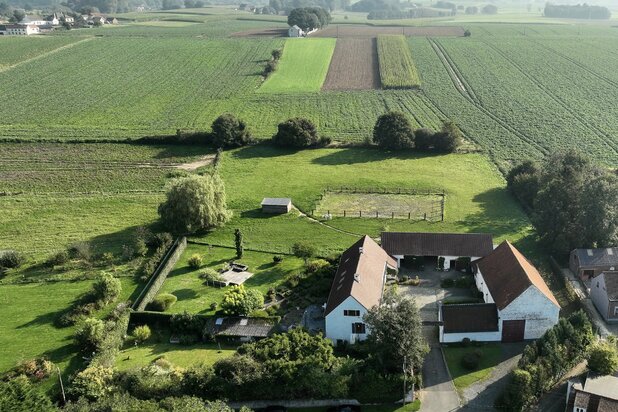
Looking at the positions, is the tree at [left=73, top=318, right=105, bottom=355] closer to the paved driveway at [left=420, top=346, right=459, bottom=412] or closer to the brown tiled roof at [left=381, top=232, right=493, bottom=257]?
the paved driveway at [left=420, top=346, right=459, bottom=412]

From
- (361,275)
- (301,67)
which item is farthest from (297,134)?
(301,67)

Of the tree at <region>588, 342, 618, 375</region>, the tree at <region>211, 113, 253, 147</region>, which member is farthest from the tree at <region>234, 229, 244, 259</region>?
the tree at <region>211, 113, 253, 147</region>

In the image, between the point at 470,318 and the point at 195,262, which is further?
the point at 195,262

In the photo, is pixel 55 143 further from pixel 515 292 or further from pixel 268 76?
pixel 515 292

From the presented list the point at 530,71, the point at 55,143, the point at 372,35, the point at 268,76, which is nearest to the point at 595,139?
the point at 530,71

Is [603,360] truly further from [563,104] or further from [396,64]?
[396,64]

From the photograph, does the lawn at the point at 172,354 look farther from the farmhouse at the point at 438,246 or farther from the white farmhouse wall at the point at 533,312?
the white farmhouse wall at the point at 533,312

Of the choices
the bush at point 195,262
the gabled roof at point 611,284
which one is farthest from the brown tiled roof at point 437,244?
the bush at point 195,262
